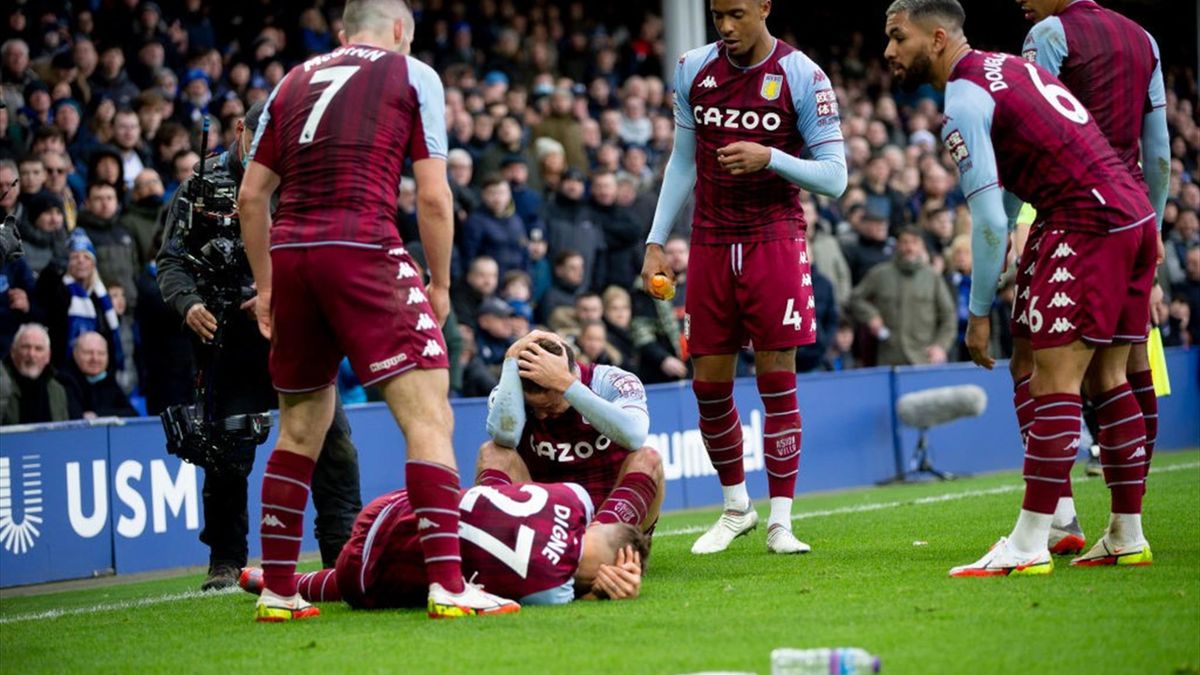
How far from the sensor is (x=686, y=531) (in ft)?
34.8

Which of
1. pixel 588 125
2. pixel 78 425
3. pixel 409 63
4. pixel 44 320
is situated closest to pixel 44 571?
pixel 78 425

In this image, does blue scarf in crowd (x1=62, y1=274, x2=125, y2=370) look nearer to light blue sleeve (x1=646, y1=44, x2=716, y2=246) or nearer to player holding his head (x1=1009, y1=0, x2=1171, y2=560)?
light blue sleeve (x1=646, y1=44, x2=716, y2=246)

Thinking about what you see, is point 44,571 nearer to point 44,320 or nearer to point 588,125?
point 44,320

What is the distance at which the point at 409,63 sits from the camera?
6402 mm

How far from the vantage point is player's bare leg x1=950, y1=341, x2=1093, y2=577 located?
677 centimetres

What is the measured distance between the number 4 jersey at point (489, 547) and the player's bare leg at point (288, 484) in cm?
32

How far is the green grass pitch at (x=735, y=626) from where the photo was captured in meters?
5.32

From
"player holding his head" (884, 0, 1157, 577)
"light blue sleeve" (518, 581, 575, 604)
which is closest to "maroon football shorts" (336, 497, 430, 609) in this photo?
"light blue sleeve" (518, 581, 575, 604)

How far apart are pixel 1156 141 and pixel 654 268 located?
8.10 feet

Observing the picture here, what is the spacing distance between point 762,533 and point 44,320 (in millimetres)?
5283

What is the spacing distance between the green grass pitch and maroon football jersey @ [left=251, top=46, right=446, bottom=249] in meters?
1.47

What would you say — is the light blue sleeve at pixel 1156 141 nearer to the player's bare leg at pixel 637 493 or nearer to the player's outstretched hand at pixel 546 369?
the player's bare leg at pixel 637 493

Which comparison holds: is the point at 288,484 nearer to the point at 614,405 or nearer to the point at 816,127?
the point at 614,405

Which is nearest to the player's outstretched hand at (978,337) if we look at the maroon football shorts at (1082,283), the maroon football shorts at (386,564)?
the maroon football shorts at (1082,283)
